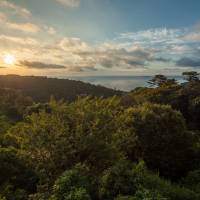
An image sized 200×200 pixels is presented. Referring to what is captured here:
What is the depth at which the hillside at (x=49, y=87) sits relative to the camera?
123 metres

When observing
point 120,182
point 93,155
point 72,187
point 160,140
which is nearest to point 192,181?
point 160,140

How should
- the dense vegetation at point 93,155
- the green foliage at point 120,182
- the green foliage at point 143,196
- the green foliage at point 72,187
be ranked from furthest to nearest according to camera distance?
1. the dense vegetation at point 93,155
2. the green foliage at point 120,182
3. the green foliage at point 72,187
4. the green foliage at point 143,196

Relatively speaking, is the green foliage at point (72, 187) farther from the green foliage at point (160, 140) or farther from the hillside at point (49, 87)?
the hillside at point (49, 87)

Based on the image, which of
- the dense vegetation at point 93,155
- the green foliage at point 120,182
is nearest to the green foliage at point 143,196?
the dense vegetation at point 93,155

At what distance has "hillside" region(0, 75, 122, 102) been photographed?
12300 cm

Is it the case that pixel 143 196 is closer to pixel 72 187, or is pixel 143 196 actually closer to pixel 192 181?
pixel 72 187

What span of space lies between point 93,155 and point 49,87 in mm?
116731

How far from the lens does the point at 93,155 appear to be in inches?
691

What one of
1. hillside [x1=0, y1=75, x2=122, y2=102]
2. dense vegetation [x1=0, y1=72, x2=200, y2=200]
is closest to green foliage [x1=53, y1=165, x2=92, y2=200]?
dense vegetation [x1=0, y1=72, x2=200, y2=200]

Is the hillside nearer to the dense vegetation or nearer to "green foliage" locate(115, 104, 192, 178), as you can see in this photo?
"green foliage" locate(115, 104, 192, 178)

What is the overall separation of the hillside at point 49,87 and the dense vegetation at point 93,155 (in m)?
88.1

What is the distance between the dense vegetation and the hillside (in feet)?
289

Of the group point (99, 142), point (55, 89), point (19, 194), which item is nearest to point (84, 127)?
point (99, 142)

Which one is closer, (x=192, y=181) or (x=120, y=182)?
(x=120, y=182)
